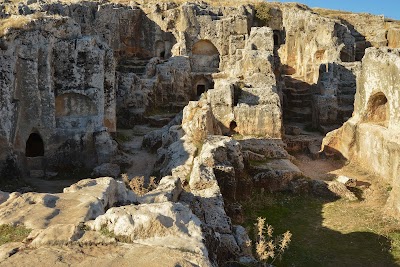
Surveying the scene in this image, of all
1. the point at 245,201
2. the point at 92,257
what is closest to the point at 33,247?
the point at 92,257

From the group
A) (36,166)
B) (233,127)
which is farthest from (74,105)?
(233,127)

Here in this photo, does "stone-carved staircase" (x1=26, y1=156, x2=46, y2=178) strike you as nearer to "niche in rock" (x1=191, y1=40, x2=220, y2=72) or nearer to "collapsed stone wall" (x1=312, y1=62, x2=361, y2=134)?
"collapsed stone wall" (x1=312, y1=62, x2=361, y2=134)

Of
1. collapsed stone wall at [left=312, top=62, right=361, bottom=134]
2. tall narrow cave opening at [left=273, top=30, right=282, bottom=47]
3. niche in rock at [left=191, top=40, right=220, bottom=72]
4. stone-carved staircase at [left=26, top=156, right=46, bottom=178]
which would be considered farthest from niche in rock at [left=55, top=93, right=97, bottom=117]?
tall narrow cave opening at [left=273, top=30, right=282, bottom=47]

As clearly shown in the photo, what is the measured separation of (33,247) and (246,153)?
362 inches

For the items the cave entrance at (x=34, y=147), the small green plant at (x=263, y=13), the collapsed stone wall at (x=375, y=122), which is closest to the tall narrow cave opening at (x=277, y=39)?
the small green plant at (x=263, y=13)

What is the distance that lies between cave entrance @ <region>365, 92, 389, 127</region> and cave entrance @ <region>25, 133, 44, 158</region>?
36.9ft

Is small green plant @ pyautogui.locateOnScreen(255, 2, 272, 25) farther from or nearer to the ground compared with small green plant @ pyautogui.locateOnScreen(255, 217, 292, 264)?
farther from the ground

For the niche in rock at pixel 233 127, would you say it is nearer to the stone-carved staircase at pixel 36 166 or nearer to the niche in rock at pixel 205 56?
the stone-carved staircase at pixel 36 166

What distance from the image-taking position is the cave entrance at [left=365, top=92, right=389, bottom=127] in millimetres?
15195

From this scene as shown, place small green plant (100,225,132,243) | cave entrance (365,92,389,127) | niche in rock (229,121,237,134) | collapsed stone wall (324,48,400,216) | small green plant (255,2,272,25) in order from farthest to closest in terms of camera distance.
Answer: small green plant (255,2,272,25), niche in rock (229,121,237,134), cave entrance (365,92,389,127), collapsed stone wall (324,48,400,216), small green plant (100,225,132,243)

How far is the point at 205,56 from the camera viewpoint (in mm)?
29672

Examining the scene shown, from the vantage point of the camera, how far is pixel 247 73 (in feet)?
66.5

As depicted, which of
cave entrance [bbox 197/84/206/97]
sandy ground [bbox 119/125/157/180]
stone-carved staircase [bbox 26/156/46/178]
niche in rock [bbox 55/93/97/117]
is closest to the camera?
stone-carved staircase [bbox 26/156/46/178]

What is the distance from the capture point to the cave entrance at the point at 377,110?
49.9 ft
